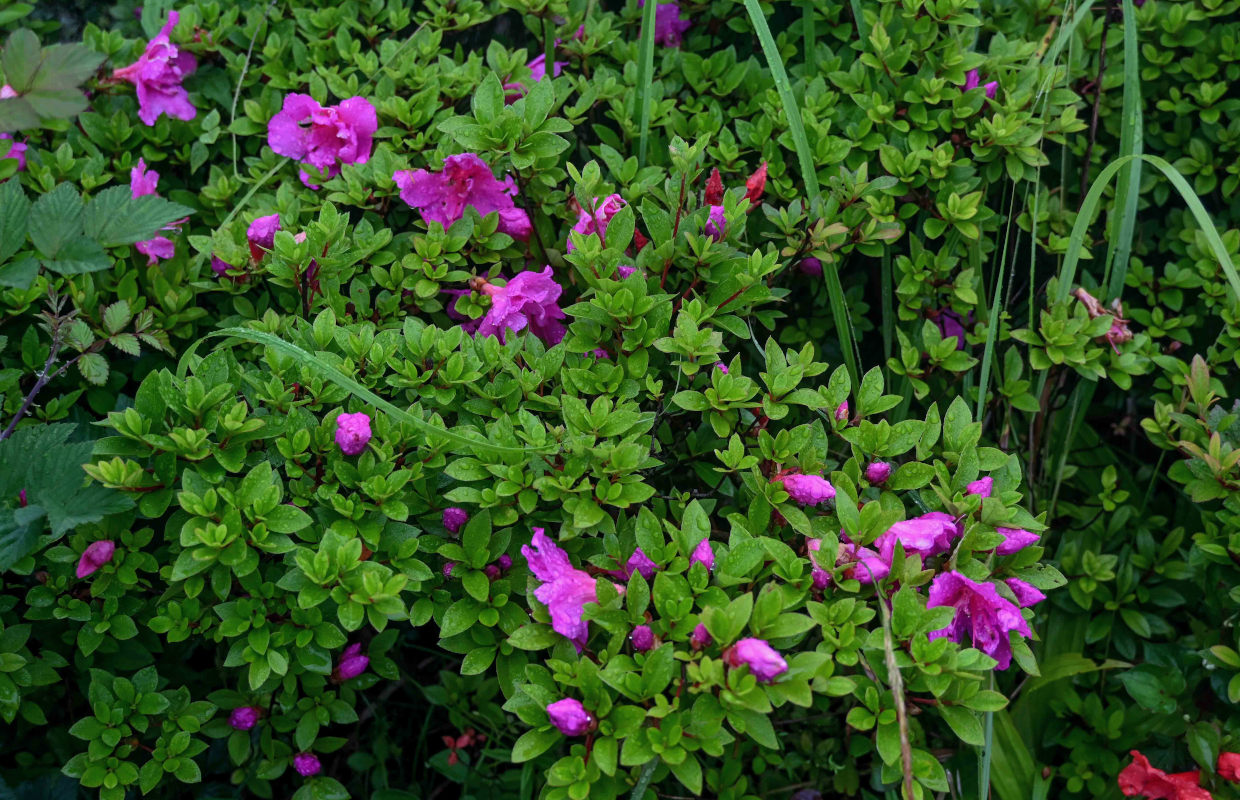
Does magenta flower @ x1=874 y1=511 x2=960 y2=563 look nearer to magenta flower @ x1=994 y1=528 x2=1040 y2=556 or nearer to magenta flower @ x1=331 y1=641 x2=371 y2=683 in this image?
magenta flower @ x1=994 y1=528 x2=1040 y2=556

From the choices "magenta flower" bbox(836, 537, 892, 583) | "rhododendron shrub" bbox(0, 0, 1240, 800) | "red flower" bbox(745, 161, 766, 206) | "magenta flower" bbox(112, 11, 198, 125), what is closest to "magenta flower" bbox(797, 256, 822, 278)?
"rhododendron shrub" bbox(0, 0, 1240, 800)

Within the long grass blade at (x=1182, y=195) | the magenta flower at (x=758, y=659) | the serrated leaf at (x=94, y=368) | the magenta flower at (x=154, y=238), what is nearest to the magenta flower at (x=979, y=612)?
the magenta flower at (x=758, y=659)

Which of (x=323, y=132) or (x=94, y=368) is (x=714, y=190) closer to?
(x=323, y=132)

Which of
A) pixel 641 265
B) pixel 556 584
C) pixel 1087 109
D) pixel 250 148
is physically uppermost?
pixel 1087 109

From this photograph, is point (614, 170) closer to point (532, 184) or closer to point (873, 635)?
point (532, 184)

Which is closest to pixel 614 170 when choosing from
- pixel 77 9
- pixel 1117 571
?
pixel 1117 571

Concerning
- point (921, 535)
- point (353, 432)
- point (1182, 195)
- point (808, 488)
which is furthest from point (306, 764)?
point (1182, 195)

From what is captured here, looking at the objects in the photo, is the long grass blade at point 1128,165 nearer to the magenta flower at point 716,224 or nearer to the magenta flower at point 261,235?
the magenta flower at point 716,224

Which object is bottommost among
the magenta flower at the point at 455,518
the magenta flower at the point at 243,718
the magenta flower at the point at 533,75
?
the magenta flower at the point at 243,718
